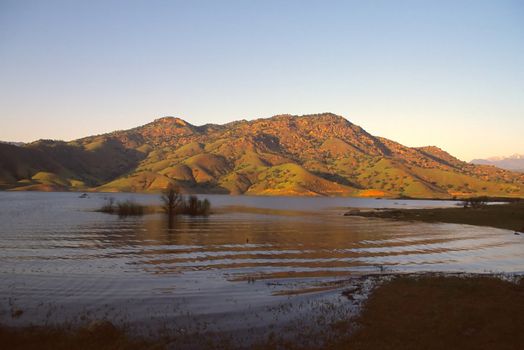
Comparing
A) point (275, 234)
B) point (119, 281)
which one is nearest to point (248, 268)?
point (119, 281)

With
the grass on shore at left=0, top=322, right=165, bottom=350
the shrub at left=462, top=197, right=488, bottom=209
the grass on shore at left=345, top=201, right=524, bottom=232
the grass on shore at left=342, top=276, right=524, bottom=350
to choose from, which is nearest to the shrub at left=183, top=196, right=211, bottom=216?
the grass on shore at left=345, top=201, right=524, bottom=232

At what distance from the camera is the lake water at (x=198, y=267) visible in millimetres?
21719

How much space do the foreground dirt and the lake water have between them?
7.57 ft

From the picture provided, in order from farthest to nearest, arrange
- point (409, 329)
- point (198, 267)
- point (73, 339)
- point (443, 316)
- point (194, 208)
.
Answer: point (194, 208) < point (198, 267) < point (443, 316) < point (409, 329) < point (73, 339)

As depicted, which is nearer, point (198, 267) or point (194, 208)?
point (198, 267)

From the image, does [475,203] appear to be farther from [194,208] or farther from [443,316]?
[443,316]

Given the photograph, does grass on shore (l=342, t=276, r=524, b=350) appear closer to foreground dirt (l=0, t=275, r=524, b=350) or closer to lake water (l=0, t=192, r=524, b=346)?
foreground dirt (l=0, t=275, r=524, b=350)

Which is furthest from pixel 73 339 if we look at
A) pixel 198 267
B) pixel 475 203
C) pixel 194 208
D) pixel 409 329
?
pixel 475 203

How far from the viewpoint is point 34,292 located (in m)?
25.2

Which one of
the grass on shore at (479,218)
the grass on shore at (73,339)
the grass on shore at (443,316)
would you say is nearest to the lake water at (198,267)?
the grass on shore at (73,339)

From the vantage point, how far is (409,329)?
722 inches

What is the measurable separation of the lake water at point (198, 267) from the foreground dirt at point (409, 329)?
231cm

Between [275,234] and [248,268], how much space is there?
30.8 meters

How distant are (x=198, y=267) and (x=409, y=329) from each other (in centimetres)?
2151
